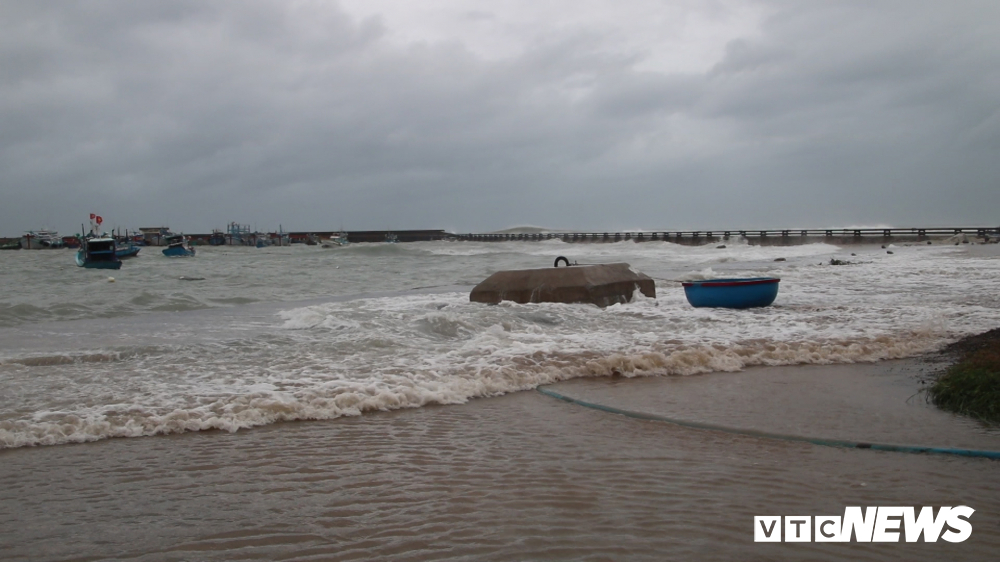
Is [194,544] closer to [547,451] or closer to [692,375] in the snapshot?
[547,451]

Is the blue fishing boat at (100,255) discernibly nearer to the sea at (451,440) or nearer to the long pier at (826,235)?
the sea at (451,440)

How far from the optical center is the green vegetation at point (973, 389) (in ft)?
19.5

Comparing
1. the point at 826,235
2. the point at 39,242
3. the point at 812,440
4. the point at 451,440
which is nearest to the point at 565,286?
the point at 451,440

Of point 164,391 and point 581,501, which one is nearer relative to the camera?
point 581,501

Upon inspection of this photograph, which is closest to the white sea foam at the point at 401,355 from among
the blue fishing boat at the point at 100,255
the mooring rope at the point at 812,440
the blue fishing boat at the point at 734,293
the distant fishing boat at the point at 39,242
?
the blue fishing boat at the point at 734,293

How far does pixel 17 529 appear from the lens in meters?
3.85

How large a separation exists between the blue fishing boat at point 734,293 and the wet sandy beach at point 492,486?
7.39 meters

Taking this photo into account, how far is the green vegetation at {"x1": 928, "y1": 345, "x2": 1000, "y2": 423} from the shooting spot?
19.5 feet

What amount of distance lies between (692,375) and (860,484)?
A: 3.89m

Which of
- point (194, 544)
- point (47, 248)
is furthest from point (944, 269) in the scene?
point (47, 248)

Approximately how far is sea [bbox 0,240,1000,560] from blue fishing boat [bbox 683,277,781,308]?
1674 mm

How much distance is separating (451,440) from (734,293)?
9.54 meters

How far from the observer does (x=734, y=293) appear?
13.7 meters

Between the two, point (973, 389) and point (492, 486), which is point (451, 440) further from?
point (973, 389)
